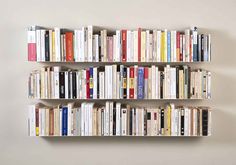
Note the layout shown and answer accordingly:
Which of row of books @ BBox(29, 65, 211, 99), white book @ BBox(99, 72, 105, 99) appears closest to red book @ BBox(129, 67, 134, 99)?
row of books @ BBox(29, 65, 211, 99)

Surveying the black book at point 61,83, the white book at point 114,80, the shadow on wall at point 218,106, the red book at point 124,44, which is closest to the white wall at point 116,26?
the shadow on wall at point 218,106

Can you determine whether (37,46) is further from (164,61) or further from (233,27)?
(233,27)

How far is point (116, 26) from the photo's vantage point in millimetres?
2824

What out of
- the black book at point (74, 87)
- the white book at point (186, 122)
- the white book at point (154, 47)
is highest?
the white book at point (154, 47)

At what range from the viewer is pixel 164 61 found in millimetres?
2693

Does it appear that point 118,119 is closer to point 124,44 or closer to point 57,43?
point 124,44

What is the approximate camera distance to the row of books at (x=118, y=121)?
2695 mm

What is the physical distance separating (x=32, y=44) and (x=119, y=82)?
79cm

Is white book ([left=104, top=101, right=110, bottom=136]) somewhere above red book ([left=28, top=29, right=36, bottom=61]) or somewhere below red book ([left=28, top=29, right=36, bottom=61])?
below

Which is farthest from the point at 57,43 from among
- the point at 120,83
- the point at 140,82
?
the point at 140,82

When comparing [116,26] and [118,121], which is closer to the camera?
[118,121]

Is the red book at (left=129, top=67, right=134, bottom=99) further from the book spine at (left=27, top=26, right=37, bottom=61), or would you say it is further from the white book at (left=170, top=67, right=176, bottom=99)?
the book spine at (left=27, top=26, right=37, bottom=61)

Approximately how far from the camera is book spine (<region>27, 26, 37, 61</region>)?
2.66 meters

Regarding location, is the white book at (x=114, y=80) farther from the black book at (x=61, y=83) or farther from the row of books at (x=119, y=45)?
the black book at (x=61, y=83)
